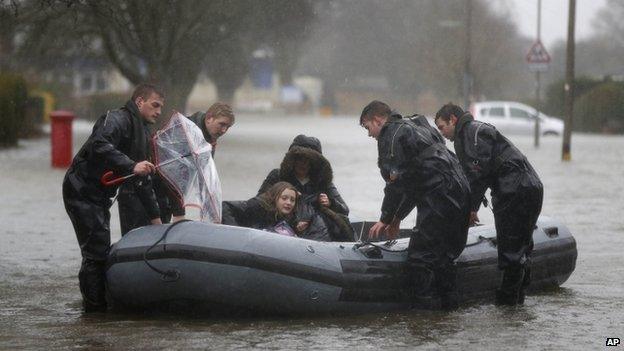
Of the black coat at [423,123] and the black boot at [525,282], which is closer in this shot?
the black coat at [423,123]

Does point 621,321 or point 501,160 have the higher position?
point 501,160

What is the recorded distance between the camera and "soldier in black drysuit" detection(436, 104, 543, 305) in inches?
425

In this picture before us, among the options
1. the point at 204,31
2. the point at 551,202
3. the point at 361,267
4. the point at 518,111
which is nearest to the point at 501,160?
the point at 361,267

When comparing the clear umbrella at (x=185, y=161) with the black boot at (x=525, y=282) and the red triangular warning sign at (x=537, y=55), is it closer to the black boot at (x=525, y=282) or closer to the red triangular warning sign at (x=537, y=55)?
the black boot at (x=525, y=282)

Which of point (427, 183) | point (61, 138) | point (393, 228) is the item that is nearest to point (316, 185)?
point (393, 228)

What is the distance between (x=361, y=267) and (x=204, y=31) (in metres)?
28.9

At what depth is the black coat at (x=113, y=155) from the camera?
10070 millimetres

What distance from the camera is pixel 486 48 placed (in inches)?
2739

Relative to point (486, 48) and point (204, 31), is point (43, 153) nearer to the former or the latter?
point (204, 31)

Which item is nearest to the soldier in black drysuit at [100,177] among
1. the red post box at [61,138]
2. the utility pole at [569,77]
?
the red post box at [61,138]

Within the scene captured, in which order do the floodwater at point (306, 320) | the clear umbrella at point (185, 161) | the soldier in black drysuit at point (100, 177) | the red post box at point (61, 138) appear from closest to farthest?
the floodwater at point (306, 320) → the soldier in black drysuit at point (100, 177) → the clear umbrella at point (185, 161) → the red post box at point (61, 138)

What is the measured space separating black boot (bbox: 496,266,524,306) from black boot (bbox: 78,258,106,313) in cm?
304

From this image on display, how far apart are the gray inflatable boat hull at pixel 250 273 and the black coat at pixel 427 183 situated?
377 mm

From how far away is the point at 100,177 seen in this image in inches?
403
